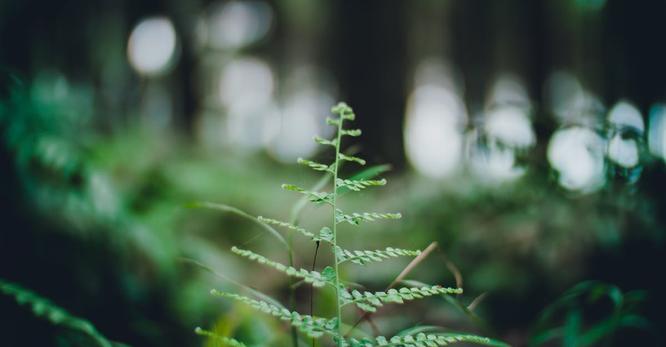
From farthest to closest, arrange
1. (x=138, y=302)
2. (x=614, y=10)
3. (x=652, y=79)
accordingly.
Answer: (x=614, y=10)
(x=652, y=79)
(x=138, y=302)

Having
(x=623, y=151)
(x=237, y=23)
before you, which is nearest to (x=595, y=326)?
(x=623, y=151)

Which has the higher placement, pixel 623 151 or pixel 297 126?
pixel 623 151

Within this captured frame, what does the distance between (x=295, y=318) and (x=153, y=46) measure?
12667 mm

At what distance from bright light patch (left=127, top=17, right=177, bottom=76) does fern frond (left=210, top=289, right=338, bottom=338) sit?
10.6 m

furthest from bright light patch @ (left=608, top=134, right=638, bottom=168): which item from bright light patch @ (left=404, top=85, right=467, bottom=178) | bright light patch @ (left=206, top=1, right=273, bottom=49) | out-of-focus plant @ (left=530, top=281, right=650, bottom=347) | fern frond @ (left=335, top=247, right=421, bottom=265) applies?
bright light patch @ (left=206, top=1, right=273, bottom=49)

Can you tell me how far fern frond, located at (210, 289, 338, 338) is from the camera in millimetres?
604

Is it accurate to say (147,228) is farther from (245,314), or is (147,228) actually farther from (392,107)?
(392,107)

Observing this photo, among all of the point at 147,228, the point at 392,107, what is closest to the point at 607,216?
the point at 147,228

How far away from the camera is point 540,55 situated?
30.3 feet

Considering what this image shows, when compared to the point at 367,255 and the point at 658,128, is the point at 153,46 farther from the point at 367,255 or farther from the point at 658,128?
the point at 367,255

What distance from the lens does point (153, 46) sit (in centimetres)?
1153

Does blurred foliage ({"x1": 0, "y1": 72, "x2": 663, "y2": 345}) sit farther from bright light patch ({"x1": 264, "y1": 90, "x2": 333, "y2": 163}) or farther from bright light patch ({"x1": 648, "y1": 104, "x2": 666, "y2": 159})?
bright light patch ({"x1": 264, "y1": 90, "x2": 333, "y2": 163})

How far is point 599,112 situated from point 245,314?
166cm

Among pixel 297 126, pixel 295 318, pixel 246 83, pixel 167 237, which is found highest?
pixel 246 83
